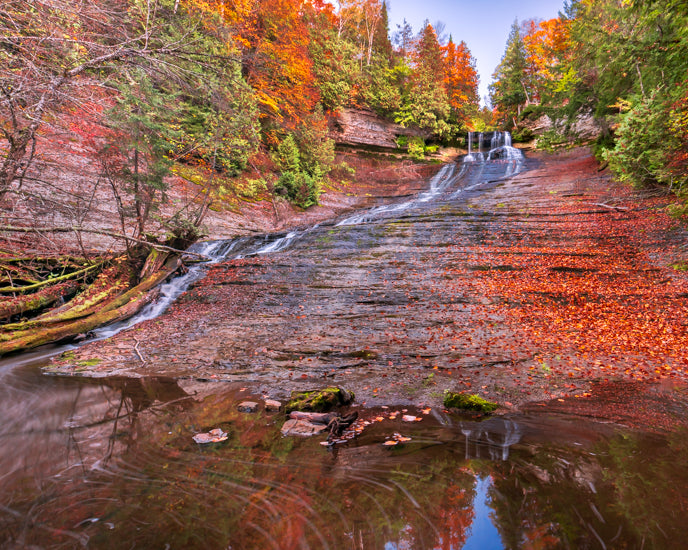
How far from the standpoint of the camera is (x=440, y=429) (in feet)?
11.8

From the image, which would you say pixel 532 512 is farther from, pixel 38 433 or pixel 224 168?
pixel 224 168

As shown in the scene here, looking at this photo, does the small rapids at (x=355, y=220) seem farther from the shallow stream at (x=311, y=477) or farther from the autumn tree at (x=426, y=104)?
the autumn tree at (x=426, y=104)

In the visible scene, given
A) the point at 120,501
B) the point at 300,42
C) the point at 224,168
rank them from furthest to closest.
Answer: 1. the point at 300,42
2. the point at 224,168
3. the point at 120,501

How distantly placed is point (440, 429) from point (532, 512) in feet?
4.42

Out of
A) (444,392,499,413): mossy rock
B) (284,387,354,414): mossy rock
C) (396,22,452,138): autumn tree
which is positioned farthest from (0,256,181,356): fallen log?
(396,22,452,138): autumn tree

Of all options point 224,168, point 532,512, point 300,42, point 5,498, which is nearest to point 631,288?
point 532,512

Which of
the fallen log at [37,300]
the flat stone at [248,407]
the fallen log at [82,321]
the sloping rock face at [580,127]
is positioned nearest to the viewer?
the flat stone at [248,407]

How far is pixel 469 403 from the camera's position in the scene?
4.06 metres

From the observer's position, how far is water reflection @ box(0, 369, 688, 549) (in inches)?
83.7

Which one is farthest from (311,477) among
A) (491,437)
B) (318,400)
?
(491,437)

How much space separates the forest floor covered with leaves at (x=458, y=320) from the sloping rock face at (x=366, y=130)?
18.7 metres

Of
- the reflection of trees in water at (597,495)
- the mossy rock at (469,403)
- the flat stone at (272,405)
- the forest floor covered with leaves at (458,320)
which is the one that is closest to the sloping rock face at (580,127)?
the forest floor covered with leaves at (458,320)

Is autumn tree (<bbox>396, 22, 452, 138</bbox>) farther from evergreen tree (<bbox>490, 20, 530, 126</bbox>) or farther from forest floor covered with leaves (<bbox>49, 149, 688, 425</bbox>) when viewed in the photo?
forest floor covered with leaves (<bbox>49, 149, 688, 425</bbox>)

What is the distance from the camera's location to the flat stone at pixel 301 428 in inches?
140
